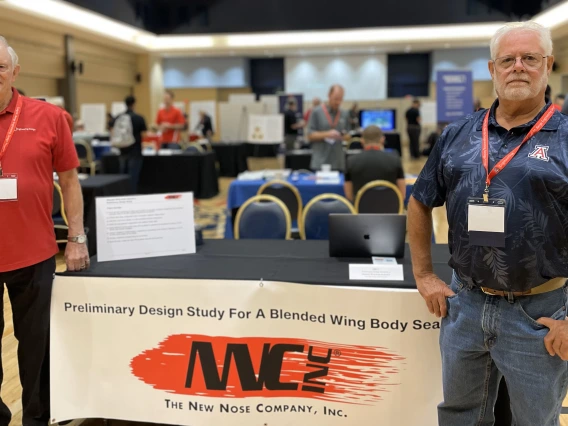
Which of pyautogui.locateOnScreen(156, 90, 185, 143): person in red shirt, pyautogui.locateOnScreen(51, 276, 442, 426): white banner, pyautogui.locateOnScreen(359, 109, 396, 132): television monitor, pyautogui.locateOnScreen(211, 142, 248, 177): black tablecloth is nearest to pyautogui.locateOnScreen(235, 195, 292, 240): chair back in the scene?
pyautogui.locateOnScreen(51, 276, 442, 426): white banner

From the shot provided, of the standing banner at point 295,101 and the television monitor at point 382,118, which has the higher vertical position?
the standing banner at point 295,101

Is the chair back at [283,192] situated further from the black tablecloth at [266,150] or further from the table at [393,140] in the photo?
the table at [393,140]

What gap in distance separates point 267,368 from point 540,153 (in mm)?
1261

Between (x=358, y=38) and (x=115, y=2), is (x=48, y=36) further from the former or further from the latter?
(x=358, y=38)

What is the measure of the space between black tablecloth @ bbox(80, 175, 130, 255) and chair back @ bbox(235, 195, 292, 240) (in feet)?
5.83

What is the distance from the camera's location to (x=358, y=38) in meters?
14.7

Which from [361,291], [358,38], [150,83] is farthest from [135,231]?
[150,83]

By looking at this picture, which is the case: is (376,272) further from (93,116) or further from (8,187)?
(93,116)

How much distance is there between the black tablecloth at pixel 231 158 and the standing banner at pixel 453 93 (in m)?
5.37

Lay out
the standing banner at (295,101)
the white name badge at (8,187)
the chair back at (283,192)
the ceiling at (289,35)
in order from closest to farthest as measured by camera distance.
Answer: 1. the white name badge at (8,187)
2. the chair back at (283,192)
3. the ceiling at (289,35)
4. the standing banner at (295,101)

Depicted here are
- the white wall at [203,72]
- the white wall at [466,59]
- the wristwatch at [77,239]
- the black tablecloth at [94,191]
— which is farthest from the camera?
the white wall at [203,72]

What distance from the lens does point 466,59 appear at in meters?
16.8

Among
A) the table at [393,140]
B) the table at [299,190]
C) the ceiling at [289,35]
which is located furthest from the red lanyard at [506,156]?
the table at [393,140]

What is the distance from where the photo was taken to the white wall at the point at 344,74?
17.8 metres
